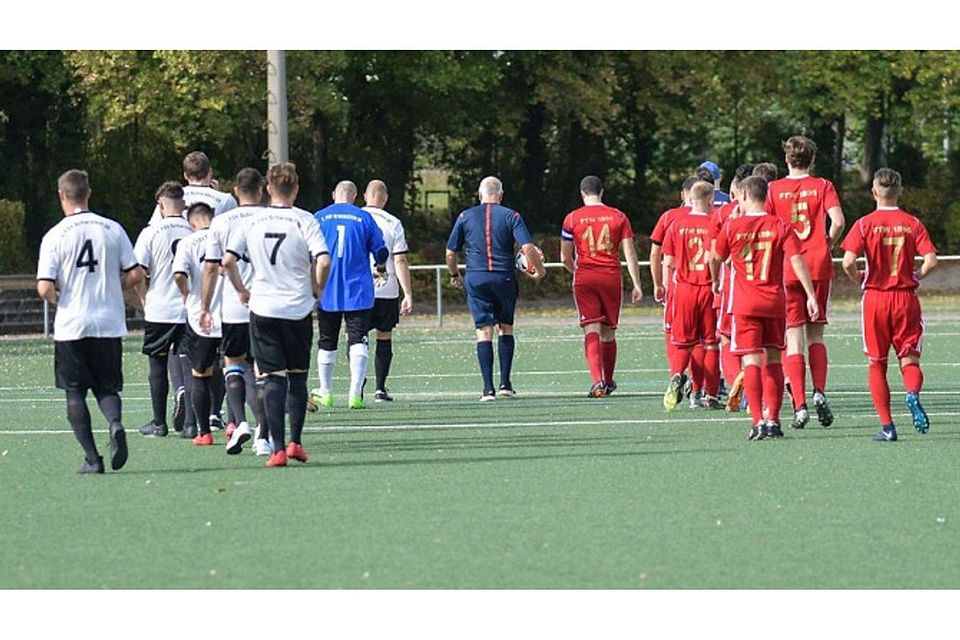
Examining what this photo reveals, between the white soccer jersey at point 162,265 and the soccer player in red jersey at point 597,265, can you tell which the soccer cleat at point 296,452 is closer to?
the white soccer jersey at point 162,265

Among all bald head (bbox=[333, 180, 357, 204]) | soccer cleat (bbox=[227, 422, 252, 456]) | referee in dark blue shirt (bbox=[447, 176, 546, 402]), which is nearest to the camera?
soccer cleat (bbox=[227, 422, 252, 456])

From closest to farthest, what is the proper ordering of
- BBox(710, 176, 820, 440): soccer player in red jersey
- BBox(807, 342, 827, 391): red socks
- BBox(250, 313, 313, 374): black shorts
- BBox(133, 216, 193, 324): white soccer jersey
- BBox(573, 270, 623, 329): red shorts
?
BBox(250, 313, 313, 374): black shorts, BBox(710, 176, 820, 440): soccer player in red jersey, BBox(133, 216, 193, 324): white soccer jersey, BBox(807, 342, 827, 391): red socks, BBox(573, 270, 623, 329): red shorts

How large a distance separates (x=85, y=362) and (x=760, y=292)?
4.77 m

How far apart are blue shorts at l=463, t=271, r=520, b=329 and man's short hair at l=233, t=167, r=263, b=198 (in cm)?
585

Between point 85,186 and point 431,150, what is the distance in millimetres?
34396

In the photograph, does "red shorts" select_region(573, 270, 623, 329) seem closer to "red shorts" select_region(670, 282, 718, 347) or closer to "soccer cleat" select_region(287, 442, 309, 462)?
"red shorts" select_region(670, 282, 718, 347)

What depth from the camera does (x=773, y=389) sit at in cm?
1437

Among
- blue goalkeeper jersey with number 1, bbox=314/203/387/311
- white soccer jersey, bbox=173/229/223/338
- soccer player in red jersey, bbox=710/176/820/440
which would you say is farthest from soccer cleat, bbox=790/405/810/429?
blue goalkeeper jersey with number 1, bbox=314/203/387/311

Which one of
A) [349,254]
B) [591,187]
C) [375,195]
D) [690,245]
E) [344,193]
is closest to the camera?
[690,245]

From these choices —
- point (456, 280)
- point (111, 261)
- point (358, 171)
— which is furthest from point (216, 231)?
point (358, 171)

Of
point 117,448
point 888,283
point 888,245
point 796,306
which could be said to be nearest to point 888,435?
point 888,283

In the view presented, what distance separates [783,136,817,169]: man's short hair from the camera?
15.2 meters

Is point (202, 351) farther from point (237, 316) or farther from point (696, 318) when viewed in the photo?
point (696, 318)

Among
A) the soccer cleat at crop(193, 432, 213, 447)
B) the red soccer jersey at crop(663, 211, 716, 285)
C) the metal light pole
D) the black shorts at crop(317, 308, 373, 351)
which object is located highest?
the metal light pole
